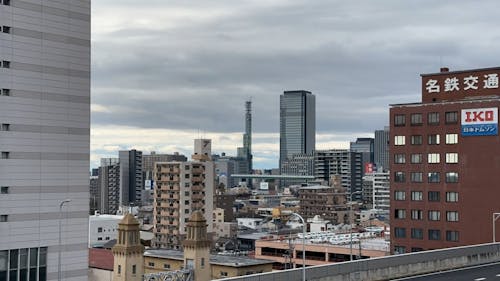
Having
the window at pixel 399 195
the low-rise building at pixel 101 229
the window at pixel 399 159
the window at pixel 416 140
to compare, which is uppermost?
the window at pixel 416 140

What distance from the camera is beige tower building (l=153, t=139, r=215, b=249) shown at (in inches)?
6875

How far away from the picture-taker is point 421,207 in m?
93.5

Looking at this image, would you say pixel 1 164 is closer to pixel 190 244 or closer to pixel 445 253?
pixel 190 244

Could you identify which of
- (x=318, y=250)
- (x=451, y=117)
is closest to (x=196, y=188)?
(x=318, y=250)

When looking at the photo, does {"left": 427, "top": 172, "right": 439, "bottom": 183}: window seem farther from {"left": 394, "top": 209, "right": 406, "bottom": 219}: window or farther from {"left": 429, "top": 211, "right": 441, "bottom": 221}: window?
{"left": 394, "top": 209, "right": 406, "bottom": 219}: window

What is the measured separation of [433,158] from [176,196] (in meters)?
97.2

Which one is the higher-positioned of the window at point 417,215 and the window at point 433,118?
the window at point 433,118

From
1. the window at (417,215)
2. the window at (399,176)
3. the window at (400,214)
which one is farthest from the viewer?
the window at (399,176)

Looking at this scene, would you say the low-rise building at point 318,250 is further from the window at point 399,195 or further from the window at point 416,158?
the window at point 416,158

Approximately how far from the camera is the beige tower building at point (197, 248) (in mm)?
79688

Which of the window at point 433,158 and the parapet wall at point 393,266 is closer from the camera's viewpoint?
the parapet wall at point 393,266

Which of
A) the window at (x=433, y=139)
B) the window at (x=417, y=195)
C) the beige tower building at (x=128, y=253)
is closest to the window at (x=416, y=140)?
the window at (x=433, y=139)

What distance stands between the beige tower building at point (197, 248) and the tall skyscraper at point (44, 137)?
2109 cm

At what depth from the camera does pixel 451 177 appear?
299 ft
